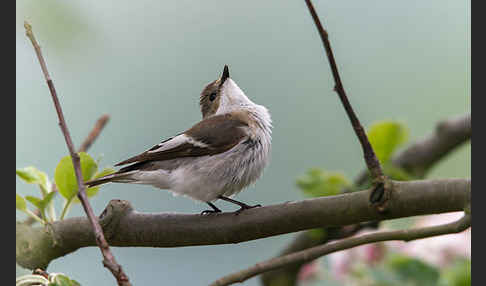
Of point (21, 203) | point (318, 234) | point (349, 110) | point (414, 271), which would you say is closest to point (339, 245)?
point (349, 110)

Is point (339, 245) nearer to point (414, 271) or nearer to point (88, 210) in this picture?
point (88, 210)

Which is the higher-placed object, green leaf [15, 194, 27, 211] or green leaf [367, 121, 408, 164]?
green leaf [15, 194, 27, 211]

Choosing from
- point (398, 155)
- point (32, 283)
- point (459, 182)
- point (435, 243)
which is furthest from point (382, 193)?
point (398, 155)

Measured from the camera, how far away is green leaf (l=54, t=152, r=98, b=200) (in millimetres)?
1165

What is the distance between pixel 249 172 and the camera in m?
1.41

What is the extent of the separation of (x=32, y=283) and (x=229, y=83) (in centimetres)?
102

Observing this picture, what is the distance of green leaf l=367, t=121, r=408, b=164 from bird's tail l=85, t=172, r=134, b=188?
777 millimetres

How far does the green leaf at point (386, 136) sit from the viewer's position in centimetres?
169

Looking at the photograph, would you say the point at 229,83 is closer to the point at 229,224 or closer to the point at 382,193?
the point at 229,224

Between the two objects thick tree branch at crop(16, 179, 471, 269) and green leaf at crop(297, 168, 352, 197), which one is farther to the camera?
green leaf at crop(297, 168, 352, 197)

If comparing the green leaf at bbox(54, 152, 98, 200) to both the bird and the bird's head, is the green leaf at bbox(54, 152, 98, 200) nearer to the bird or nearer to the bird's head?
the bird

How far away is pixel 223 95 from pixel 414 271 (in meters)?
0.79

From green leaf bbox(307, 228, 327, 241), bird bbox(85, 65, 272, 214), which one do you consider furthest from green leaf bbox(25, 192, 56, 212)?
green leaf bbox(307, 228, 327, 241)

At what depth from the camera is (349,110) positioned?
899mm
